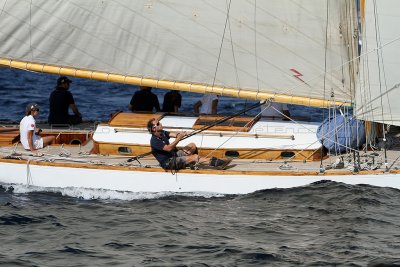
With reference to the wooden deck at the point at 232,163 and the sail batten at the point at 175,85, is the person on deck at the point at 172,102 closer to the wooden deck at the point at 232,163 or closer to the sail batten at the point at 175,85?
the sail batten at the point at 175,85

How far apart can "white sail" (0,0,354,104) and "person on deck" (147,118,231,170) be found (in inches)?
80.3

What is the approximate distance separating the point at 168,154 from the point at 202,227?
2480 mm

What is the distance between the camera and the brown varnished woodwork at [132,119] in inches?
898

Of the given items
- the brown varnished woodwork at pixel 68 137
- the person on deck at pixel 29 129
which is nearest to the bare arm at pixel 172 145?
the person on deck at pixel 29 129

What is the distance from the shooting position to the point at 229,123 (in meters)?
22.8

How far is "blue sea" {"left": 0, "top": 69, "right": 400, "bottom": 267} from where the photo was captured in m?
17.5

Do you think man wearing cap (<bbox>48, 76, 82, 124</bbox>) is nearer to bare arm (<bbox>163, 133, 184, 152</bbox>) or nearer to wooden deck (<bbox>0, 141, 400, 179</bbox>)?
wooden deck (<bbox>0, 141, 400, 179</bbox>)

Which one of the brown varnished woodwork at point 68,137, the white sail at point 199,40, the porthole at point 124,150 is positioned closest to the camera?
the white sail at point 199,40

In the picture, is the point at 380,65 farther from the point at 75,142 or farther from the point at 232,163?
the point at 75,142

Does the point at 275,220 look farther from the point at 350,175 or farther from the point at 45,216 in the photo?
the point at 45,216

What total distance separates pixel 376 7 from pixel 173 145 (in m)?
4.75

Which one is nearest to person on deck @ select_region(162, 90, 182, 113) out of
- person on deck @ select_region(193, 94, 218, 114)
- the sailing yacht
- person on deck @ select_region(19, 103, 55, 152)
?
person on deck @ select_region(193, 94, 218, 114)

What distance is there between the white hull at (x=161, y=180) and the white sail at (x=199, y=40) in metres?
2.22

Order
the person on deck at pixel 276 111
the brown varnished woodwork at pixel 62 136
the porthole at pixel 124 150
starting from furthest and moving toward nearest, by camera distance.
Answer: the brown varnished woodwork at pixel 62 136 → the person on deck at pixel 276 111 → the porthole at pixel 124 150
